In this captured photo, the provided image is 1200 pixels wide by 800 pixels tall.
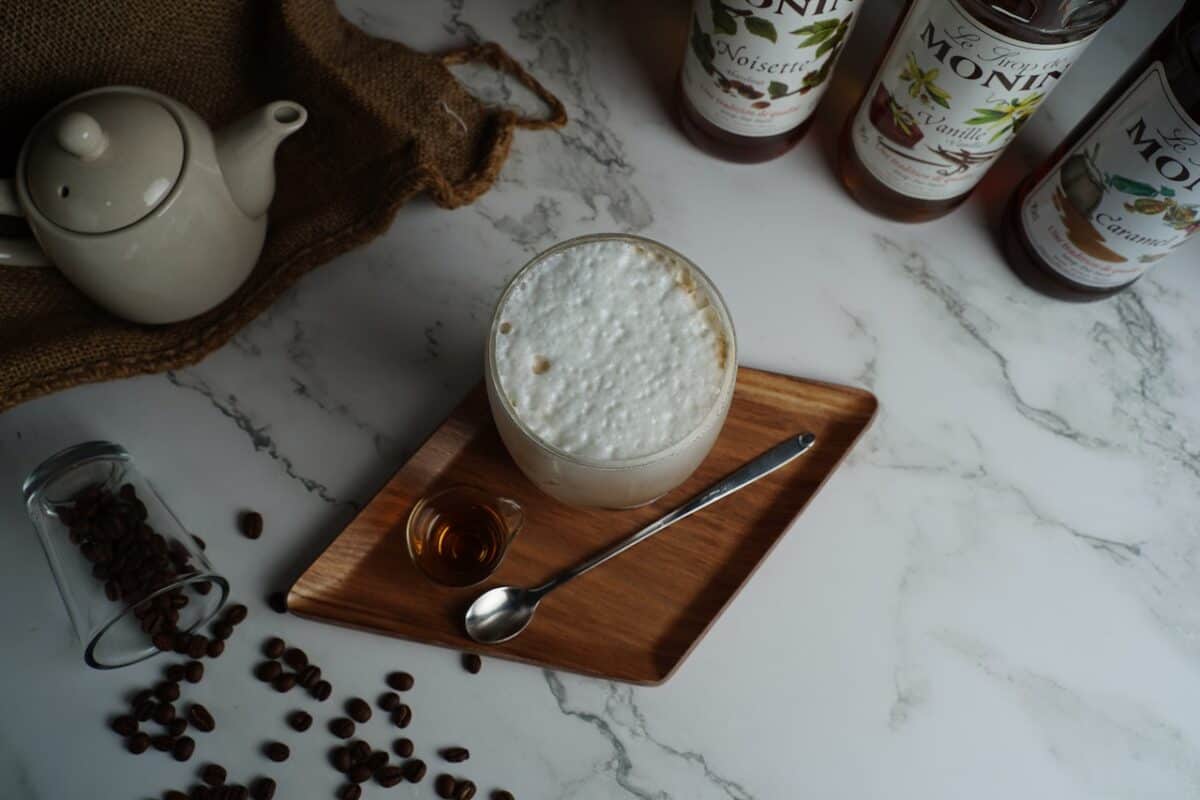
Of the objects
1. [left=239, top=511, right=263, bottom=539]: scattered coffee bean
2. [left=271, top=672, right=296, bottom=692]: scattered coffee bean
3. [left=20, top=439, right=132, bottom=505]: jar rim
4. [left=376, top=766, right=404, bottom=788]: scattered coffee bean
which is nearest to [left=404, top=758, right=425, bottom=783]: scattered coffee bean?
[left=376, top=766, right=404, bottom=788]: scattered coffee bean

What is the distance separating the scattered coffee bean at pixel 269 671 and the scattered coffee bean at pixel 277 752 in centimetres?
5

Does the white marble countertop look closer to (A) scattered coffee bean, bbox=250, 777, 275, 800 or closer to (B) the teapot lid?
(A) scattered coffee bean, bbox=250, 777, 275, 800

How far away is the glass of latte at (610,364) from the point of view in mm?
591

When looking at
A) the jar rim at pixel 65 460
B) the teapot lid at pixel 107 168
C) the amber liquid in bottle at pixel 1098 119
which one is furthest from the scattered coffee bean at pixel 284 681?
the amber liquid in bottle at pixel 1098 119

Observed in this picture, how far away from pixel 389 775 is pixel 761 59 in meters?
0.60

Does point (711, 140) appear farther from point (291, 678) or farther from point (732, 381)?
point (291, 678)

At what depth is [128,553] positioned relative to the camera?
70cm

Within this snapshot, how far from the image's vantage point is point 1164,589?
76cm

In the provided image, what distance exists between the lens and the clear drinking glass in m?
0.69

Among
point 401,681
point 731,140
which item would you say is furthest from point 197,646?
point 731,140

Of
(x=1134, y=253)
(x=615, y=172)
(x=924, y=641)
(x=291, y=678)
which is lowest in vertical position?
(x=291, y=678)

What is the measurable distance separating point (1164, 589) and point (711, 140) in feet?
1.77

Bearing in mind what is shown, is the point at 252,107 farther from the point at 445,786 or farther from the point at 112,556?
the point at 445,786

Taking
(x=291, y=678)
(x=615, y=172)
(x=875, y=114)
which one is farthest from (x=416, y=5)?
(x=291, y=678)
